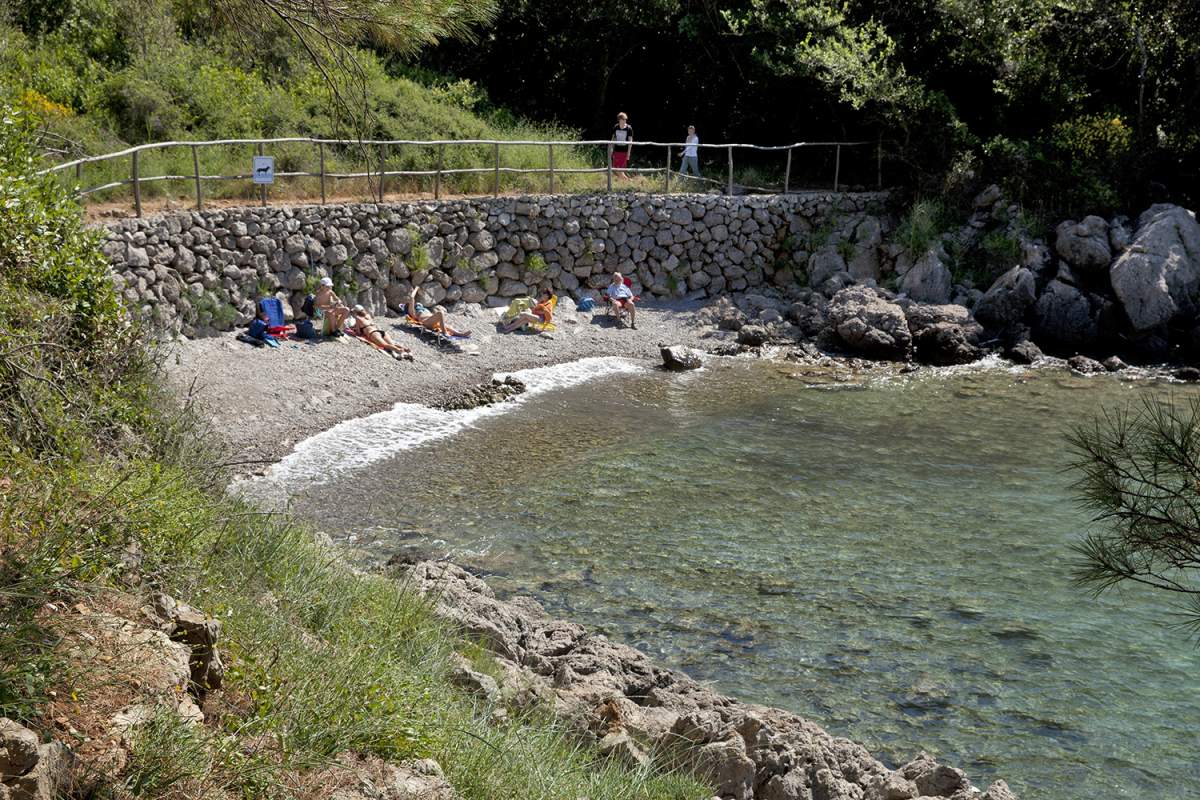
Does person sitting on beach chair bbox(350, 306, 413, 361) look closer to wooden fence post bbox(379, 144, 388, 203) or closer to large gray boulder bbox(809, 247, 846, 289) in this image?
wooden fence post bbox(379, 144, 388, 203)

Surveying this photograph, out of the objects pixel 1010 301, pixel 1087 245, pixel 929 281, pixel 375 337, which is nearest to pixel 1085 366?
pixel 1010 301

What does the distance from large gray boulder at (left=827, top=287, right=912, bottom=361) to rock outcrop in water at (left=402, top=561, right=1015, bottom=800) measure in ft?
43.1

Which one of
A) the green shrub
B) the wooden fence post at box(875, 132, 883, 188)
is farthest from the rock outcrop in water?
the wooden fence post at box(875, 132, 883, 188)

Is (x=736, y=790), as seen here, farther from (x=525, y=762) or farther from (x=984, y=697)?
(x=984, y=697)

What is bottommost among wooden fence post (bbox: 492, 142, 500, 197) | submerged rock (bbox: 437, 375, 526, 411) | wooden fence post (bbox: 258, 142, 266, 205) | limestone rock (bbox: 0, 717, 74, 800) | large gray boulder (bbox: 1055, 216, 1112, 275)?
submerged rock (bbox: 437, 375, 526, 411)

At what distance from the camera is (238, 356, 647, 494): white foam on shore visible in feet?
44.2

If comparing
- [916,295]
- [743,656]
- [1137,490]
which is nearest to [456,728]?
[1137,490]

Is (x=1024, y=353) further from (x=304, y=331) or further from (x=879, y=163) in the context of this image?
(x=304, y=331)

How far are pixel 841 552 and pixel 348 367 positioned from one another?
8.41 m

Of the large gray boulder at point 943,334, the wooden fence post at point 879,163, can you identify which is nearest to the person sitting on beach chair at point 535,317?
the large gray boulder at point 943,334

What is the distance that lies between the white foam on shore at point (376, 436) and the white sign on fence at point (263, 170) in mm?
4295

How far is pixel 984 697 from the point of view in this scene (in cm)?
890

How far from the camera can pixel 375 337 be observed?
17.8 meters

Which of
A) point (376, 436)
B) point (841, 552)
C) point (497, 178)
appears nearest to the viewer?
point (841, 552)
